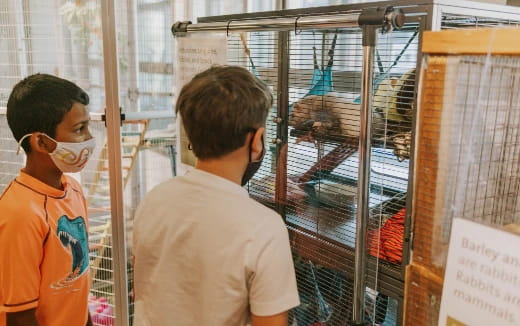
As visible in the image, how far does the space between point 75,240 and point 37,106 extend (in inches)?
16.7

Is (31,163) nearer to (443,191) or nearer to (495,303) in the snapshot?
(443,191)

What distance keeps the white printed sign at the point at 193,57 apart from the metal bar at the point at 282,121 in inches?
8.8

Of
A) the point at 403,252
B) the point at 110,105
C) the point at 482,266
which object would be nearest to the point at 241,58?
the point at 110,105

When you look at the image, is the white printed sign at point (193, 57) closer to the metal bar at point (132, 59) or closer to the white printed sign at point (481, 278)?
the metal bar at point (132, 59)

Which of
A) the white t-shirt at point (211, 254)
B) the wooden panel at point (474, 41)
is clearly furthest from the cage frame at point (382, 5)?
the white t-shirt at point (211, 254)

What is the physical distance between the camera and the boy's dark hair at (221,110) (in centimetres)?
93

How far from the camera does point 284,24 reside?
1250 mm

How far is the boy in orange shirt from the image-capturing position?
1.25 m

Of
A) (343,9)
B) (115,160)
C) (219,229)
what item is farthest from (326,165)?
(115,160)

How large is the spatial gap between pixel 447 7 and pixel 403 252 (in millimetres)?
552

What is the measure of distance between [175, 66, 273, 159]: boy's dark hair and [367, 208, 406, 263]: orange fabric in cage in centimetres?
42

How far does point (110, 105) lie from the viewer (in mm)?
1851

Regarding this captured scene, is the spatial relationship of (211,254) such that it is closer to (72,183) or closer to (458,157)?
(458,157)

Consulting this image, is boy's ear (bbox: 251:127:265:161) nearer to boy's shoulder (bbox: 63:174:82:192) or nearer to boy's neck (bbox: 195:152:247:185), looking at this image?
boy's neck (bbox: 195:152:247:185)
